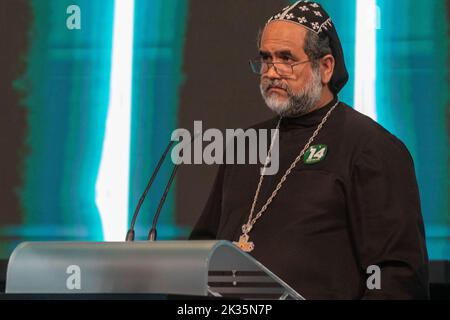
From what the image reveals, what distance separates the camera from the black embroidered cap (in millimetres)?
3953

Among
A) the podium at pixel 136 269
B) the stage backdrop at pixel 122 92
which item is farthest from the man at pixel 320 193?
the stage backdrop at pixel 122 92

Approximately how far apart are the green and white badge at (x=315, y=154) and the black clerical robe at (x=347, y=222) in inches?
0.9

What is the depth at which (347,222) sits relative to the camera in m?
3.59

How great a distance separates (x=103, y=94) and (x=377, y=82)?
62.7 inches

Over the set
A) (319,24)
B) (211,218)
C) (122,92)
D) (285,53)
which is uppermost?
(319,24)

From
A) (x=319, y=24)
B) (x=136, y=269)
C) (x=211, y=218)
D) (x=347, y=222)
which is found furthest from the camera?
(x=211, y=218)

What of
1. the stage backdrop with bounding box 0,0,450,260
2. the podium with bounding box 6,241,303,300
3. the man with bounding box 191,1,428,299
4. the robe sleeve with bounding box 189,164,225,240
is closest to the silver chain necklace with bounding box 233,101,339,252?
the man with bounding box 191,1,428,299

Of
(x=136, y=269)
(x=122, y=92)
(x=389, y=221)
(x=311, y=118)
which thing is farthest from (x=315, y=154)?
(x=122, y=92)

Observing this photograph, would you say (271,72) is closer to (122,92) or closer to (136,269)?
(136,269)

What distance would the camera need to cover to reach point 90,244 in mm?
2719

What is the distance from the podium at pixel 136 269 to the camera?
8.18 ft

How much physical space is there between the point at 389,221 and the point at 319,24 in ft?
3.17
